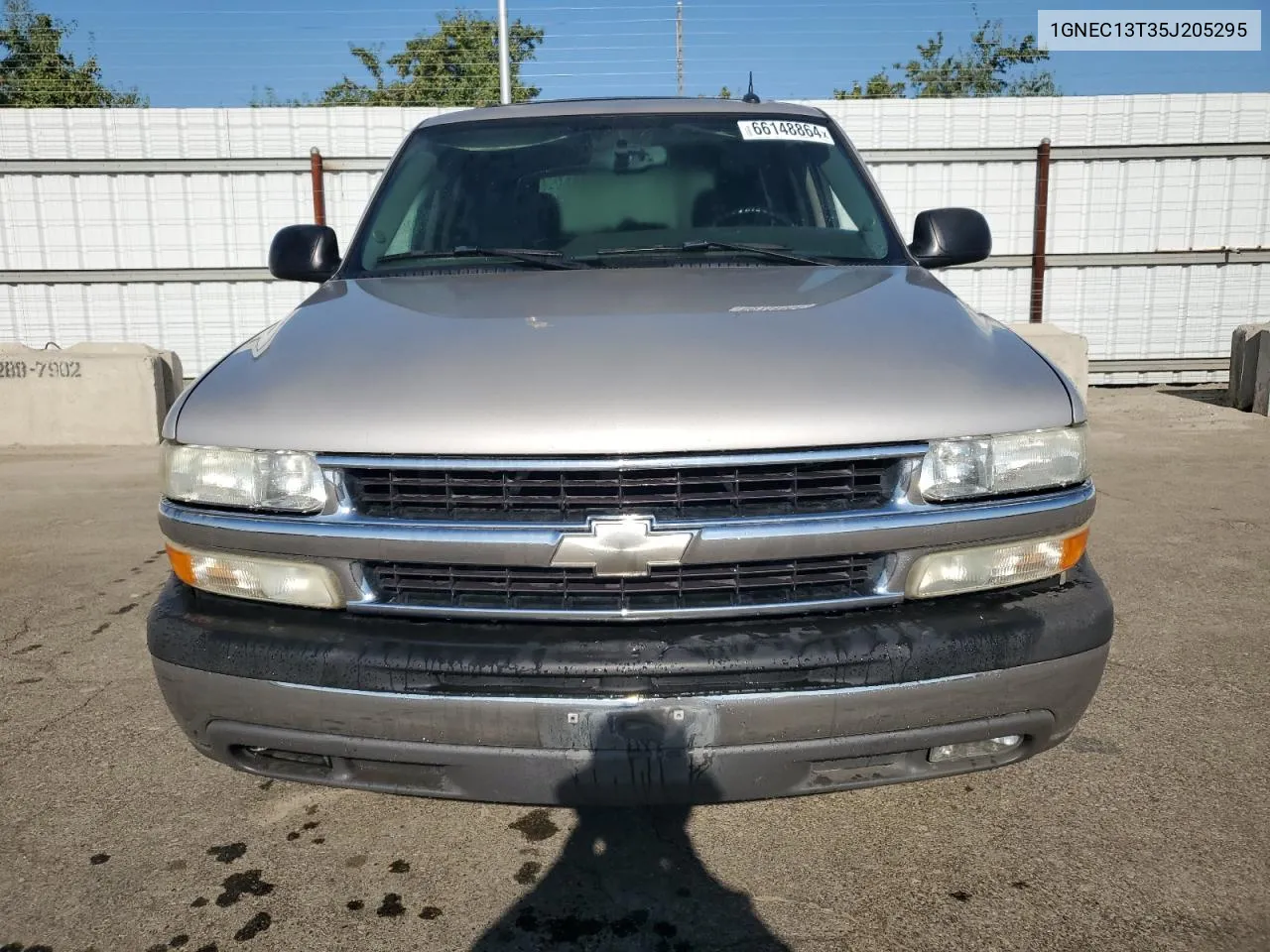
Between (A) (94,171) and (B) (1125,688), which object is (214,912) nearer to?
(B) (1125,688)

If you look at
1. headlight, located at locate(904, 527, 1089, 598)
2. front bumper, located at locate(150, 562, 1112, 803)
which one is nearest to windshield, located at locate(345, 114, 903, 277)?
headlight, located at locate(904, 527, 1089, 598)

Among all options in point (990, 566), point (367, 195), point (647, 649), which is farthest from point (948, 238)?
point (367, 195)

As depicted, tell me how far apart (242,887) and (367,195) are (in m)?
9.46

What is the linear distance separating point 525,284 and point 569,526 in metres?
1.00

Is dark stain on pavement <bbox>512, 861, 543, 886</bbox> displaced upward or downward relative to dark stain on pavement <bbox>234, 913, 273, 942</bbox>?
upward

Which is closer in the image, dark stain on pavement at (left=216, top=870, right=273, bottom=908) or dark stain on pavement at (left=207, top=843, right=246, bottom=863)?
dark stain on pavement at (left=216, top=870, right=273, bottom=908)

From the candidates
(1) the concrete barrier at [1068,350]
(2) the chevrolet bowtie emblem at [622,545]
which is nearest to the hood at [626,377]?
(2) the chevrolet bowtie emblem at [622,545]

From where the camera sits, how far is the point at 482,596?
2.08m

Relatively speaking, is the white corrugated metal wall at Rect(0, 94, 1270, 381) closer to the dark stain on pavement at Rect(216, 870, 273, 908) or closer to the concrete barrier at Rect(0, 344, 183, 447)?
the concrete barrier at Rect(0, 344, 183, 447)

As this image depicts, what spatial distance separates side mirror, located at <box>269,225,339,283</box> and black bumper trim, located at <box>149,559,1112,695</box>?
1.70 m

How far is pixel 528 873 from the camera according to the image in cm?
237

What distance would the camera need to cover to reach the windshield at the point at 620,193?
10.3 ft

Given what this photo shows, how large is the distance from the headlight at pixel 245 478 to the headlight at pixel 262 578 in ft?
0.37

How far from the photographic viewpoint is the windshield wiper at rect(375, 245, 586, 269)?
2.97m
